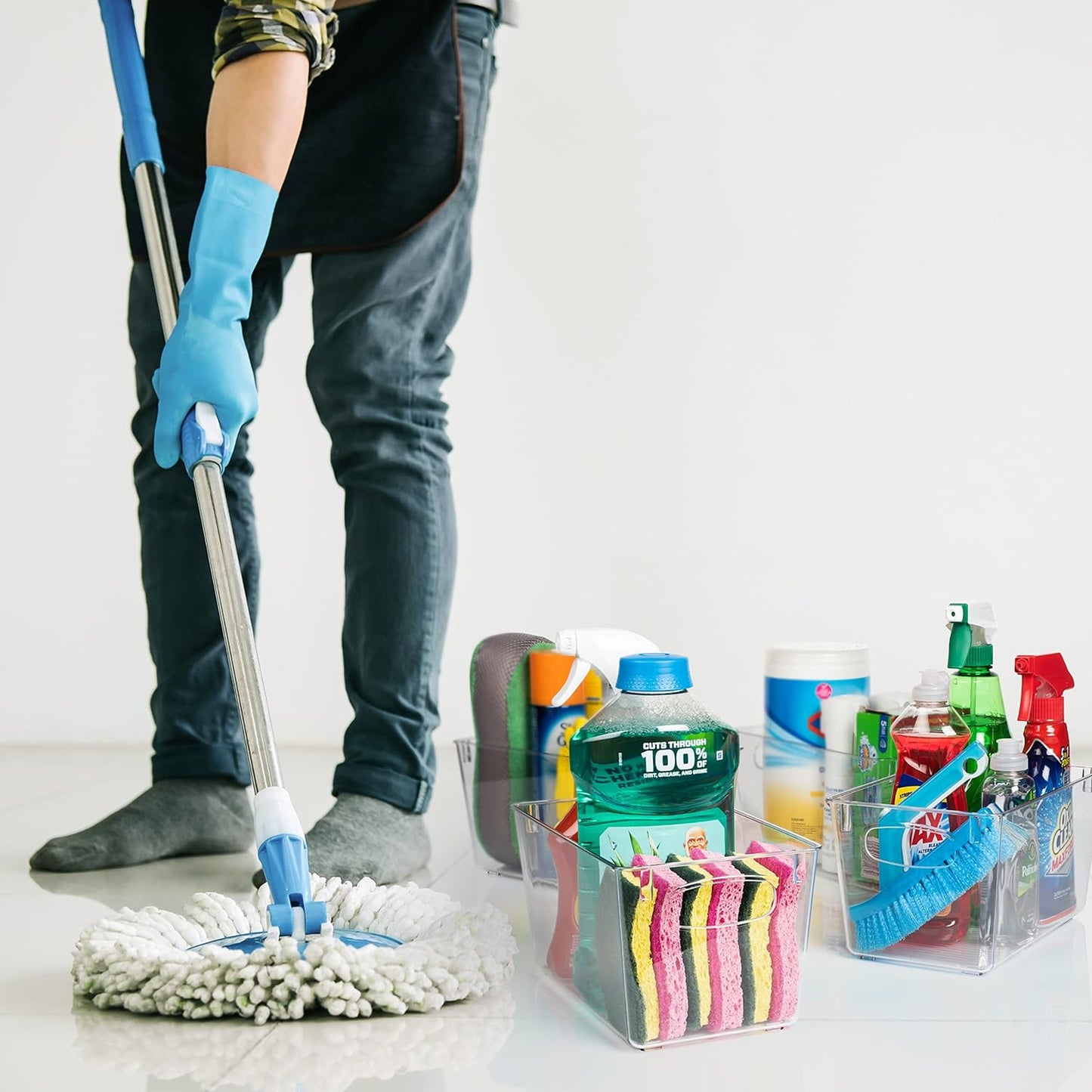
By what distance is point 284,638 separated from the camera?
7.00ft

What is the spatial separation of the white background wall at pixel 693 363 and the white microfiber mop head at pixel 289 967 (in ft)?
3.96

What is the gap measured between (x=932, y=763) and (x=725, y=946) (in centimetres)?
28

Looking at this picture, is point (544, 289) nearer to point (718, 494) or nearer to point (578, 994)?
point (718, 494)

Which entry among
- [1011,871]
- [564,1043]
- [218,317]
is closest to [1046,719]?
[1011,871]

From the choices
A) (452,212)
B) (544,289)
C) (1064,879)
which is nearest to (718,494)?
(544,289)

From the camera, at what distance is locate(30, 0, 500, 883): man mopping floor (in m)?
1.22

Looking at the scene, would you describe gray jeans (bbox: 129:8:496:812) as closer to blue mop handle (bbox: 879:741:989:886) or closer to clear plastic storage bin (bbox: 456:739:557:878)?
clear plastic storage bin (bbox: 456:739:557:878)

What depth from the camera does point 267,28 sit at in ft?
3.37

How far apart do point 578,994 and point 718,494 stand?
51.9 inches

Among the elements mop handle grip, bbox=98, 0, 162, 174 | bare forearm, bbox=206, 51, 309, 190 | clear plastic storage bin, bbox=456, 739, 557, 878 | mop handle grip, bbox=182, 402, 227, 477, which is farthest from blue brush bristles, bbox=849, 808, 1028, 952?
mop handle grip, bbox=98, 0, 162, 174

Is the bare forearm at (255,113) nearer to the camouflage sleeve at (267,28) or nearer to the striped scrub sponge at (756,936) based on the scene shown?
the camouflage sleeve at (267,28)

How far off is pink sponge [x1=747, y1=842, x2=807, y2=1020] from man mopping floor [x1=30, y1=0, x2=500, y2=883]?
463 millimetres

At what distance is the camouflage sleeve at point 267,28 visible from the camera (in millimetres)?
1029

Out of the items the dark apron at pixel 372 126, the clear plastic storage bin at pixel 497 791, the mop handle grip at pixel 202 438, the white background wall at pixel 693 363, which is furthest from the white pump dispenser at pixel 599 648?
the white background wall at pixel 693 363
